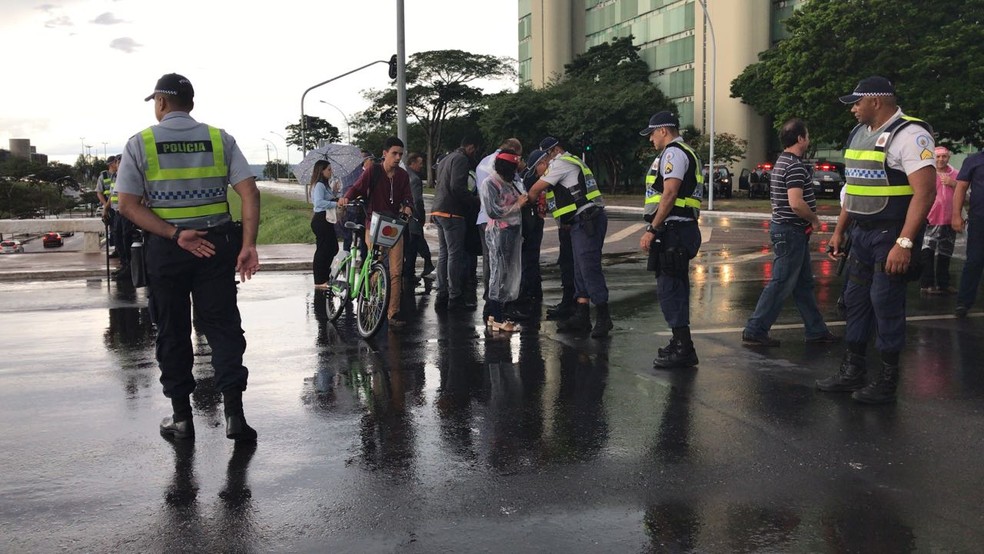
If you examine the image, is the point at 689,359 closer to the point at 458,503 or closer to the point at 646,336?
the point at 646,336

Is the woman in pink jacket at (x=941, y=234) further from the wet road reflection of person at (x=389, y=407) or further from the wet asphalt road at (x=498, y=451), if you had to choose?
the wet road reflection of person at (x=389, y=407)

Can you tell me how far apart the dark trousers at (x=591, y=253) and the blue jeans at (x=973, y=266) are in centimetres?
364

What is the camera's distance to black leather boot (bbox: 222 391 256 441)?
513cm

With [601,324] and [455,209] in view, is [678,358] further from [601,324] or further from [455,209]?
[455,209]

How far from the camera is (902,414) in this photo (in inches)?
218

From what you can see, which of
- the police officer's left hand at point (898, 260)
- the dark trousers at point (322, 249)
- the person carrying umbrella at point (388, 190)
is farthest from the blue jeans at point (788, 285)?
the dark trousers at point (322, 249)

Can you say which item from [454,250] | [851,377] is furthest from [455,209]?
[851,377]

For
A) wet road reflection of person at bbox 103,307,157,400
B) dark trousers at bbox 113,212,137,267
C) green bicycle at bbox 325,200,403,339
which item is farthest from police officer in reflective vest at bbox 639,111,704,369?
dark trousers at bbox 113,212,137,267

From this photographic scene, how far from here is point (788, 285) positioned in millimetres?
7637

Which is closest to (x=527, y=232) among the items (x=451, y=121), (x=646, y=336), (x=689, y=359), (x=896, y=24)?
(x=646, y=336)

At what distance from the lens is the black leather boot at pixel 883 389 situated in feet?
18.9

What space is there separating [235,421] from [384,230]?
3.85 metres

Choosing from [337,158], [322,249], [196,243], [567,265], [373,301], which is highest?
[337,158]

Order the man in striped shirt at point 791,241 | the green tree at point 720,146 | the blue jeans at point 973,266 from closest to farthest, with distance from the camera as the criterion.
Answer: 1. the man in striped shirt at point 791,241
2. the blue jeans at point 973,266
3. the green tree at point 720,146
